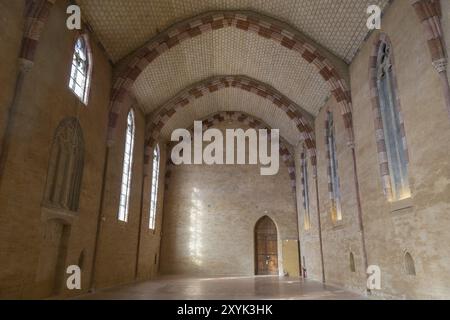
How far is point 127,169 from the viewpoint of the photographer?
45.7ft

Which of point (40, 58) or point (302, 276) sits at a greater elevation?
point (40, 58)

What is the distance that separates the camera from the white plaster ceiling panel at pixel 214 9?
9969 millimetres

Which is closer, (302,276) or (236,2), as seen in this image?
(236,2)

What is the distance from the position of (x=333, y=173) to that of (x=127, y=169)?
8.52 meters

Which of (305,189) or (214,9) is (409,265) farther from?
(214,9)

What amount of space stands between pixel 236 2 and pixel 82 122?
6.97 meters

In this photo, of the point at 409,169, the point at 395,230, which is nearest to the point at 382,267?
the point at 395,230

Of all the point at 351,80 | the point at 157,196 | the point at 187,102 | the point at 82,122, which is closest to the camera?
the point at 82,122

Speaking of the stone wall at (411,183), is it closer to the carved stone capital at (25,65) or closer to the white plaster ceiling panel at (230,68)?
the white plaster ceiling panel at (230,68)

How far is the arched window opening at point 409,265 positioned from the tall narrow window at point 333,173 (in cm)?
425

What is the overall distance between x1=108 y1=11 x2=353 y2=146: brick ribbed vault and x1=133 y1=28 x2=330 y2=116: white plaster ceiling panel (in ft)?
2.55

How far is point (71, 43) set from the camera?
9.04m

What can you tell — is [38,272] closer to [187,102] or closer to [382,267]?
[382,267]

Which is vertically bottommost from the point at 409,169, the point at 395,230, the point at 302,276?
the point at 302,276
